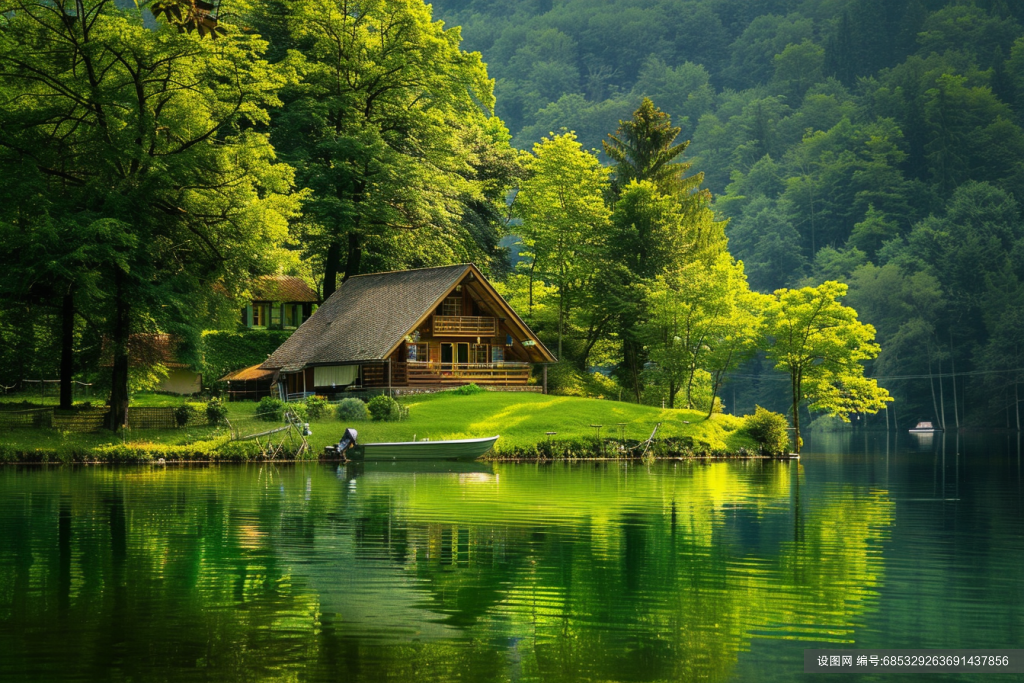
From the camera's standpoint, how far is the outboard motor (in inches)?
1906

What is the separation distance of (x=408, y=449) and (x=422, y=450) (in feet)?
2.08

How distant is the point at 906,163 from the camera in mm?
180250

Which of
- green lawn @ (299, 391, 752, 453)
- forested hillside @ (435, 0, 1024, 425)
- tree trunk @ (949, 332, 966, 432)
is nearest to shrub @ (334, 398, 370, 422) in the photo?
green lawn @ (299, 391, 752, 453)

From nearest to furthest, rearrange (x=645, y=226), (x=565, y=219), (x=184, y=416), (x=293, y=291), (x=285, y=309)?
1. (x=184, y=416)
2. (x=645, y=226)
3. (x=565, y=219)
4. (x=293, y=291)
5. (x=285, y=309)

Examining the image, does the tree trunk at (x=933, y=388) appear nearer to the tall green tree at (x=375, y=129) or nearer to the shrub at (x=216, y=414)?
the tall green tree at (x=375, y=129)

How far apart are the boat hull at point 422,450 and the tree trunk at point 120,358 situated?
36.7 ft

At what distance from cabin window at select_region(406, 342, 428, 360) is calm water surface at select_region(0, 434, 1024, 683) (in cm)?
3336

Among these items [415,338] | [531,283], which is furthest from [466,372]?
[531,283]

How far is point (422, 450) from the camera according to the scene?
49.2 m

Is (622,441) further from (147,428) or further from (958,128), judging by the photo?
(958,128)

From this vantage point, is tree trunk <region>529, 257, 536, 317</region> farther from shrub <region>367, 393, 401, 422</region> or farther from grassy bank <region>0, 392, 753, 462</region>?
shrub <region>367, 393, 401, 422</region>

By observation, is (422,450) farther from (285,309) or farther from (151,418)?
(285,309)

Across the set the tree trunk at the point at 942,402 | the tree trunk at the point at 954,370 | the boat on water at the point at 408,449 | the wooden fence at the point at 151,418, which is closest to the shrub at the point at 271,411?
the wooden fence at the point at 151,418

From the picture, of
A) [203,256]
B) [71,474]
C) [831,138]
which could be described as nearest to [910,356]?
[831,138]
